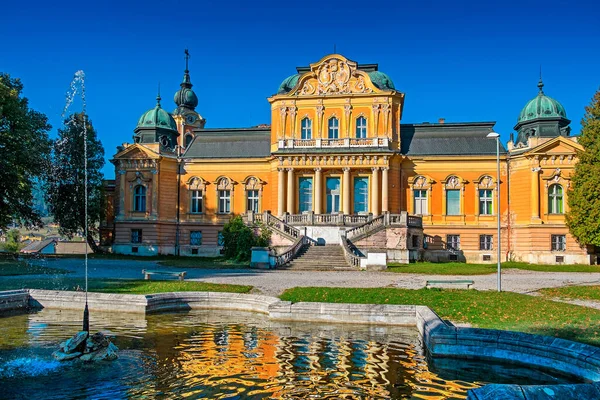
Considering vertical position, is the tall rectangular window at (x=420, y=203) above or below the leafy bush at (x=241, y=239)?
above

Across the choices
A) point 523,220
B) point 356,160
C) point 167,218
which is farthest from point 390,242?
point 167,218

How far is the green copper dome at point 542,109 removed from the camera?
4312cm

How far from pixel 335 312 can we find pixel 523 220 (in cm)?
3336

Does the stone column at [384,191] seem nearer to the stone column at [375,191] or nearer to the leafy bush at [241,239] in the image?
the stone column at [375,191]

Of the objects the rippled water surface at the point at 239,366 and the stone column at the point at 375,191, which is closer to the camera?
the rippled water surface at the point at 239,366

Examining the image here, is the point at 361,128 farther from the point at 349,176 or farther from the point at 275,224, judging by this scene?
the point at 275,224

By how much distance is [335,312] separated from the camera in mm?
13859

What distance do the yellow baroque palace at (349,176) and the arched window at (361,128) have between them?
20 centimetres

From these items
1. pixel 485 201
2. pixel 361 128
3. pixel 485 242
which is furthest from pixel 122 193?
pixel 485 242

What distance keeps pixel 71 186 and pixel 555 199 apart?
1663 inches

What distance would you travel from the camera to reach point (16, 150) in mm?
33156

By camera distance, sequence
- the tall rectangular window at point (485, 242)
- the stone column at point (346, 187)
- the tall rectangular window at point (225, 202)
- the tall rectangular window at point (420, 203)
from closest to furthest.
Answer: the stone column at point (346, 187)
the tall rectangular window at point (485, 242)
the tall rectangular window at point (420, 203)
the tall rectangular window at point (225, 202)

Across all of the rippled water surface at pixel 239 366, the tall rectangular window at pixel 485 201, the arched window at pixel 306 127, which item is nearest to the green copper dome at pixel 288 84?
the arched window at pixel 306 127

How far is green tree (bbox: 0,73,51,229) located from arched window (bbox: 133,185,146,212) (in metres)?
9.78
